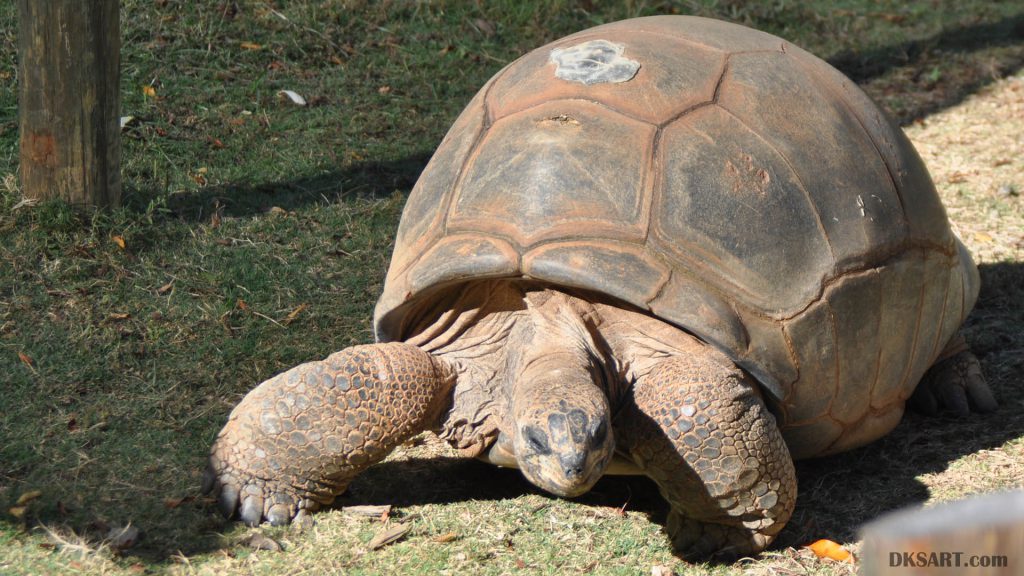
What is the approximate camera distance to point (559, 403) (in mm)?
2592

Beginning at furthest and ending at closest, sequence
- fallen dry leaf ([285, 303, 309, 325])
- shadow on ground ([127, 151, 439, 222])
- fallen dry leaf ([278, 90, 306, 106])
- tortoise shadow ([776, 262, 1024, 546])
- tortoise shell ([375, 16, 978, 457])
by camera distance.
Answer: fallen dry leaf ([278, 90, 306, 106]) < shadow on ground ([127, 151, 439, 222]) < fallen dry leaf ([285, 303, 309, 325]) < tortoise shadow ([776, 262, 1024, 546]) < tortoise shell ([375, 16, 978, 457])

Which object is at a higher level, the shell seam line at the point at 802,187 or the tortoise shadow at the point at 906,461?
the shell seam line at the point at 802,187

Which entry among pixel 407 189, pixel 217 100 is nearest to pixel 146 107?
pixel 217 100

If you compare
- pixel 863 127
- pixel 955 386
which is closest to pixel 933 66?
pixel 955 386

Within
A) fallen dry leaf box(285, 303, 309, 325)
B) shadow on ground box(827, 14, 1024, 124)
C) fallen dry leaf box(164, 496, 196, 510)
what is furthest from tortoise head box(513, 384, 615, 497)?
Answer: shadow on ground box(827, 14, 1024, 124)

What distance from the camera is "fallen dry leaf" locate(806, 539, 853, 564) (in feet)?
9.61

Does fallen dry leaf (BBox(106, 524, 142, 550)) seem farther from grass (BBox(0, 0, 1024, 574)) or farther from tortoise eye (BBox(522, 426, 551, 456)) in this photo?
tortoise eye (BBox(522, 426, 551, 456))

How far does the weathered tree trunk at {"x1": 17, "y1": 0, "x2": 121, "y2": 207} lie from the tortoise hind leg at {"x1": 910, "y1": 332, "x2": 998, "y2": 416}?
10.4 feet

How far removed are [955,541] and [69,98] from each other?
3868 mm

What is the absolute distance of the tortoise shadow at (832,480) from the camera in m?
3.17

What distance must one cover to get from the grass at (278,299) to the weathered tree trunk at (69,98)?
13cm

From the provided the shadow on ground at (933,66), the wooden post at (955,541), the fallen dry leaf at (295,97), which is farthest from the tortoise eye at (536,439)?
the shadow on ground at (933,66)

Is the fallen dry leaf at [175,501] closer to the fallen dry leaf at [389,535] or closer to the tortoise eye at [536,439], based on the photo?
the fallen dry leaf at [389,535]

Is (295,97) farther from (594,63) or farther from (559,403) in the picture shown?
(559,403)
